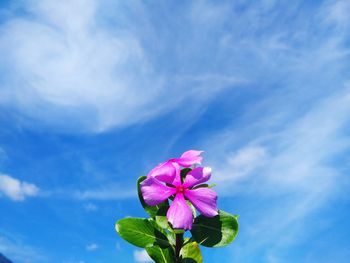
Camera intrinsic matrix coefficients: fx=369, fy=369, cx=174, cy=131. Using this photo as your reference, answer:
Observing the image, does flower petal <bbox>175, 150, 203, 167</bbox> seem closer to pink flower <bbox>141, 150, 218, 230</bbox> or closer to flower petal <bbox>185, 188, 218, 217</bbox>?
pink flower <bbox>141, 150, 218, 230</bbox>

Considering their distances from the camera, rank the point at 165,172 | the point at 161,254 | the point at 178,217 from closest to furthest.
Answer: the point at 178,217, the point at 165,172, the point at 161,254

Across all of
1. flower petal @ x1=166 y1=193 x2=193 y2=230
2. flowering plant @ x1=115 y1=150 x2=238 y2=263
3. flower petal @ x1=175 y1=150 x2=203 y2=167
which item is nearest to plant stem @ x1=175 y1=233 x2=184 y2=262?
flowering plant @ x1=115 y1=150 x2=238 y2=263

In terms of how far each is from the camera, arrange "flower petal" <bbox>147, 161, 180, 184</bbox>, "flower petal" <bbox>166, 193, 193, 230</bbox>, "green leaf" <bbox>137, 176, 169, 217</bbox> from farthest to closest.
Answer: "green leaf" <bbox>137, 176, 169, 217</bbox> < "flower petal" <bbox>147, 161, 180, 184</bbox> < "flower petal" <bbox>166, 193, 193, 230</bbox>

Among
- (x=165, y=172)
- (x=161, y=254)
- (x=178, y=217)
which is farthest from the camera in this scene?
(x=161, y=254)

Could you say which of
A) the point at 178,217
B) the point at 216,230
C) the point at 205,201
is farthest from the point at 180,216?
the point at 216,230

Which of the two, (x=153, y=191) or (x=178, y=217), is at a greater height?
(x=153, y=191)

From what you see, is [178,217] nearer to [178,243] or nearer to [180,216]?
[180,216]

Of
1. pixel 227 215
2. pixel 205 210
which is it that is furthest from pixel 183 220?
pixel 227 215
